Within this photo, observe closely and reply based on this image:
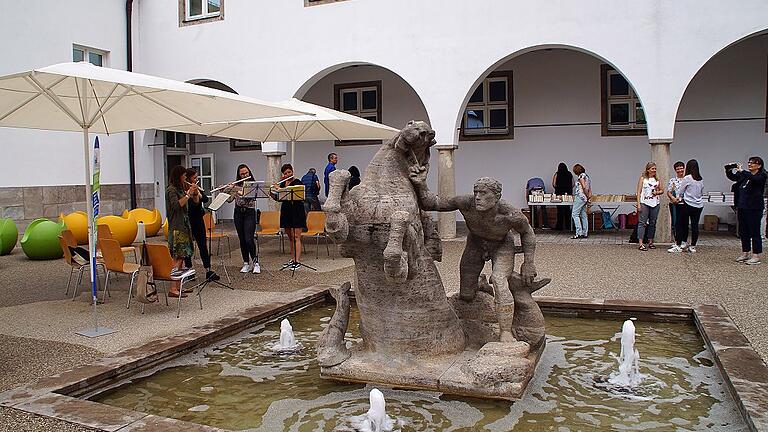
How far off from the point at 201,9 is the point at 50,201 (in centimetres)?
534

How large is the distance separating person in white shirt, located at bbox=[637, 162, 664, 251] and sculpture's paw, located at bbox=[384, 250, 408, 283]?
7.78m

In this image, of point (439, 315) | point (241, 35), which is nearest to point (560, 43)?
point (241, 35)

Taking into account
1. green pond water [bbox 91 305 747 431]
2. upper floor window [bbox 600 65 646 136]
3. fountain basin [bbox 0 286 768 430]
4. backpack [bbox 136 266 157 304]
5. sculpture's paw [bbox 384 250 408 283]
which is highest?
upper floor window [bbox 600 65 646 136]

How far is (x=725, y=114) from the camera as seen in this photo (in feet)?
44.3

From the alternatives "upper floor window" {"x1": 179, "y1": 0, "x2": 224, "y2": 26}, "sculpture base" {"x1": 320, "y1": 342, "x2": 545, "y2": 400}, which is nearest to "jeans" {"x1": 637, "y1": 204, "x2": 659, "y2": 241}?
"sculpture base" {"x1": 320, "y1": 342, "x2": 545, "y2": 400}

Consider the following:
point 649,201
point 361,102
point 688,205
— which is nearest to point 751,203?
point 688,205

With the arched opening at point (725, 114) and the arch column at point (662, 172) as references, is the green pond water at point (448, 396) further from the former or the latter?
the arched opening at point (725, 114)

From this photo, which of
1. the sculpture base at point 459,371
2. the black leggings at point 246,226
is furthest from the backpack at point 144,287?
the sculpture base at point 459,371

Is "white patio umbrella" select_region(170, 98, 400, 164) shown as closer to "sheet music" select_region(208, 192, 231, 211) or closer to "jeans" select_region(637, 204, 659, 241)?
"sheet music" select_region(208, 192, 231, 211)

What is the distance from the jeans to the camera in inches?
424

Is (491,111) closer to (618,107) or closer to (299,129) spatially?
(618,107)

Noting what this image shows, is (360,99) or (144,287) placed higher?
(360,99)

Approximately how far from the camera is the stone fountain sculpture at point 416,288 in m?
4.10

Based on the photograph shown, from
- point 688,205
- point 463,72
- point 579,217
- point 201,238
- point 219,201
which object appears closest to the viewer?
point 219,201
